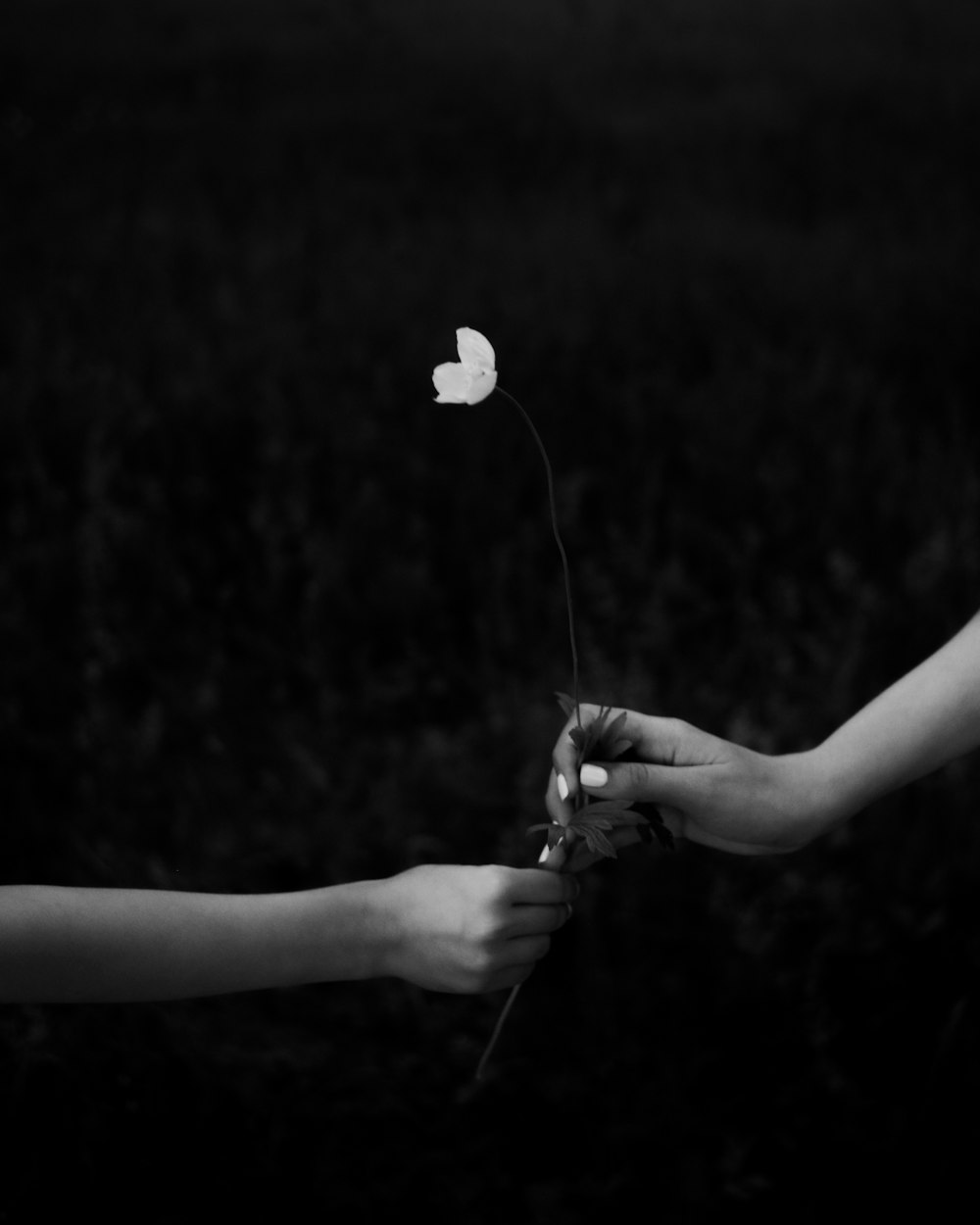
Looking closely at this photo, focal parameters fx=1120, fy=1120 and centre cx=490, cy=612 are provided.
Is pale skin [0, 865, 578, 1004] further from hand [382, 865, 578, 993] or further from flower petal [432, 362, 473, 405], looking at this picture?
flower petal [432, 362, 473, 405]

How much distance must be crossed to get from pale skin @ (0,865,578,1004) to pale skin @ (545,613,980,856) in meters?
0.15

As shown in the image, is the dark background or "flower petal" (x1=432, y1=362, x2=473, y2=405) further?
the dark background

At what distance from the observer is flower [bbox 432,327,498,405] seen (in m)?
1.18

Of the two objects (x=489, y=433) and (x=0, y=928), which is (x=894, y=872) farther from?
(x=489, y=433)

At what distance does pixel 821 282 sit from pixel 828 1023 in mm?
3190

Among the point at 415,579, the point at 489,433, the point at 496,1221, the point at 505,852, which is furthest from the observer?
Result: the point at 489,433

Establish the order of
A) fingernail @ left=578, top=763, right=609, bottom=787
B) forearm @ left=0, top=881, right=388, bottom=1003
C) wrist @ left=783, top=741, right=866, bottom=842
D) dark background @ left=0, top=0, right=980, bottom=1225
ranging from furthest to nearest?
1. dark background @ left=0, top=0, right=980, bottom=1225
2. wrist @ left=783, top=741, right=866, bottom=842
3. fingernail @ left=578, top=763, right=609, bottom=787
4. forearm @ left=0, top=881, right=388, bottom=1003

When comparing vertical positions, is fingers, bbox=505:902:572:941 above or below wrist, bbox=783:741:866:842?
below

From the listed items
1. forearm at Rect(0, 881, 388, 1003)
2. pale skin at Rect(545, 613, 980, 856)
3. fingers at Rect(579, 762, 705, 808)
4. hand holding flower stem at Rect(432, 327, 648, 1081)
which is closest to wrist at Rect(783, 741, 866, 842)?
pale skin at Rect(545, 613, 980, 856)

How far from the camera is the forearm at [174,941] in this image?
1.15 metres

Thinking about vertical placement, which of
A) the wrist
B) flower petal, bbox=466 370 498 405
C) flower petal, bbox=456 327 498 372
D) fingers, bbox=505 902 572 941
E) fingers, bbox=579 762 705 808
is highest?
flower petal, bbox=456 327 498 372

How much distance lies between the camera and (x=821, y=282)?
4.33 meters

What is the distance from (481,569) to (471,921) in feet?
6.15

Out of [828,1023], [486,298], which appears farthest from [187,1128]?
[486,298]
